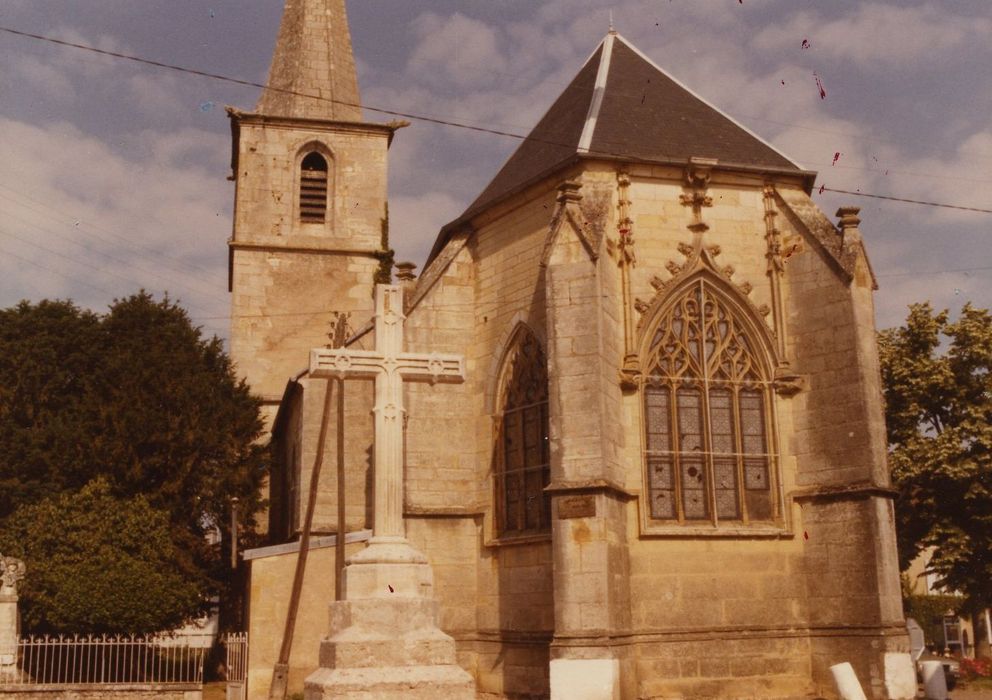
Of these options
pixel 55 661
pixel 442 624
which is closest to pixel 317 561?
pixel 442 624

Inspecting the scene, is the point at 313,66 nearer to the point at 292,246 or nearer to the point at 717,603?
the point at 292,246

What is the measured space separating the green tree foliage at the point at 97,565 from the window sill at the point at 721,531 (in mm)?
8506

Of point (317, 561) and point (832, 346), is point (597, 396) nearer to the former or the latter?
point (832, 346)

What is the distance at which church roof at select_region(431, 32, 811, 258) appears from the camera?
15000 mm

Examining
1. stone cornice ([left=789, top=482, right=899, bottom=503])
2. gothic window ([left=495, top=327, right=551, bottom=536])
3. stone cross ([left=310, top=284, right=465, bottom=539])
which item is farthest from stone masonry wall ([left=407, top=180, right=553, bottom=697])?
stone cross ([left=310, top=284, right=465, bottom=539])

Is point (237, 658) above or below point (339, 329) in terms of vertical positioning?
below

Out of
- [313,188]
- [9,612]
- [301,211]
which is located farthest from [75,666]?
[313,188]

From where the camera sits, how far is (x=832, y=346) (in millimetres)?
14141

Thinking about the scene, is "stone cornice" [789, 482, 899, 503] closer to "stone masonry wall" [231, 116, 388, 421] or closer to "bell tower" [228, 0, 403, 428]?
"bell tower" [228, 0, 403, 428]

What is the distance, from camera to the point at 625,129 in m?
15.4

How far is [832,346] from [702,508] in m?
2.80

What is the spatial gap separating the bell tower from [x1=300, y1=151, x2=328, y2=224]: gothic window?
0.09ft

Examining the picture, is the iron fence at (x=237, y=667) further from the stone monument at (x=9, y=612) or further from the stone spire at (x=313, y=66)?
the stone spire at (x=313, y=66)

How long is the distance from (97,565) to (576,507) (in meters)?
9.09
